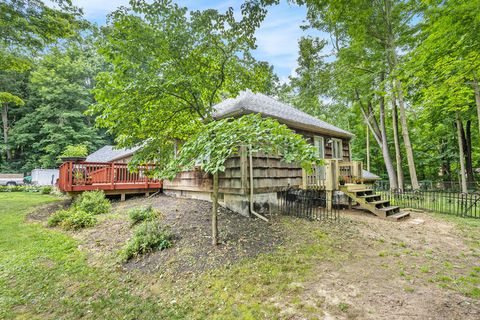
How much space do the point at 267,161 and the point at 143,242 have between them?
4.22m

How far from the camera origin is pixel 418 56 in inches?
219

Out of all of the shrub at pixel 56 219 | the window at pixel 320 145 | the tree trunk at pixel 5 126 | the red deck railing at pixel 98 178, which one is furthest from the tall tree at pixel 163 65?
the tree trunk at pixel 5 126

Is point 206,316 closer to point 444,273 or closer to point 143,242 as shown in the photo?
point 143,242

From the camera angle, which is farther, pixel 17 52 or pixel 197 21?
pixel 17 52

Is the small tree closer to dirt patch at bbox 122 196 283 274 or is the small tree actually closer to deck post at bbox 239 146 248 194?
dirt patch at bbox 122 196 283 274

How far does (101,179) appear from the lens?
9898mm

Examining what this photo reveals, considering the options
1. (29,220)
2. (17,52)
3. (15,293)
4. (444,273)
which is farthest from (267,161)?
(17,52)

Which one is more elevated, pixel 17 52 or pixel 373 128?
pixel 17 52

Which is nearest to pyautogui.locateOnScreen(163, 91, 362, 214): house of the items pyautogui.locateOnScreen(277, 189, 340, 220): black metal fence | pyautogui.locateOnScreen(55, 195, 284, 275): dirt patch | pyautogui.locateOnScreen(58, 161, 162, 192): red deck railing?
pyautogui.locateOnScreen(277, 189, 340, 220): black metal fence

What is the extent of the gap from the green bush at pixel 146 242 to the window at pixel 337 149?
898 centimetres

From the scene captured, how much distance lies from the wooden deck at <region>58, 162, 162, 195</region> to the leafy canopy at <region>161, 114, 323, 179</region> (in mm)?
6021

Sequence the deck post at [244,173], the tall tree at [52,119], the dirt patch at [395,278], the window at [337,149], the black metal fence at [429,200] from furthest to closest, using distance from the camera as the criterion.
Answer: the tall tree at [52,119]
the window at [337,149]
the black metal fence at [429,200]
the deck post at [244,173]
the dirt patch at [395,278]

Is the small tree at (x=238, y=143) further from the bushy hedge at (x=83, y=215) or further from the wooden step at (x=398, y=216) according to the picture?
the wooden step at (x=398, y=216)

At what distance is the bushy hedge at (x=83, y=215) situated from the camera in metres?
6.47
